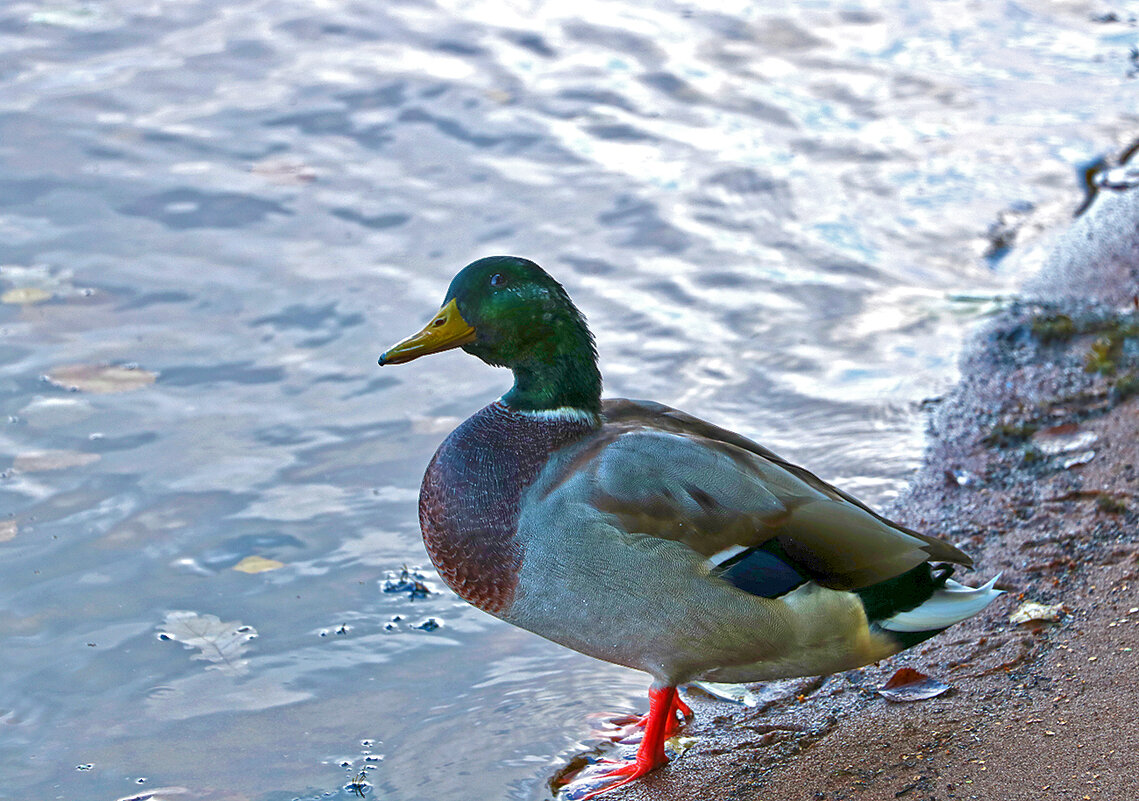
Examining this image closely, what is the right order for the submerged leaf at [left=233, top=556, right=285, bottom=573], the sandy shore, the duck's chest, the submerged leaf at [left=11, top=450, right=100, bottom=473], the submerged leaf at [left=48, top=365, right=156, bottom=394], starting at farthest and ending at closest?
1. the submerged leaf at [left=48, top=365, right=156, bottom=394]
2. the submerged leaf at [left=11, top=450, right=100, bottom=473]
3. the submerged leaf at [left=233, top=556, right=285, bottom=573]
4. the duck's chest
5. the sandy shore

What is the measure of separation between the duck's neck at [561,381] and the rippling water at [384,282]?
1004 mm

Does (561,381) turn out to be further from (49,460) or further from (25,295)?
(25,295)

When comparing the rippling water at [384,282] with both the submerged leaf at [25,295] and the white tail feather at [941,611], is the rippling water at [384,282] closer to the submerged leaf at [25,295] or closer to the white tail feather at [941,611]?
the submerged leaf at [25,295]

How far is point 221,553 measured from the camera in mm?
4625

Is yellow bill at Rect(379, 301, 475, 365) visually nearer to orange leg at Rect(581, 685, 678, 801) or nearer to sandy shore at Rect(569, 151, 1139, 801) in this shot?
orange leg at Rect(581, 685, 678, 801)

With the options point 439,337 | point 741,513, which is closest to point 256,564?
point 439,337

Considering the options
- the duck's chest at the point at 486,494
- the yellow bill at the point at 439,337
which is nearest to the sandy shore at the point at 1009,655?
the duck's chest at the point at 486,494

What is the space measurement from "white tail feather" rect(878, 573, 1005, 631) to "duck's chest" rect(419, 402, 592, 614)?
1.01m

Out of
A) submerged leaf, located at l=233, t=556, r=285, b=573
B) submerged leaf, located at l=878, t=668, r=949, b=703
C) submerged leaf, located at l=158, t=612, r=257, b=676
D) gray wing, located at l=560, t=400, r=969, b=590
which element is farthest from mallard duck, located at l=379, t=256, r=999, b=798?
submerged leaf, located at l=233, t=556, r=285, b=573

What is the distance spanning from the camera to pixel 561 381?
11.9ft

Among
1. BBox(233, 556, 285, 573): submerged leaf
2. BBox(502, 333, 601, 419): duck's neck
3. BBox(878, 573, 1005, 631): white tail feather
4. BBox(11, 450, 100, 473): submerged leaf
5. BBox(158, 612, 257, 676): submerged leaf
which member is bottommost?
BBox(158, 612, 257, 676): submerged leaf

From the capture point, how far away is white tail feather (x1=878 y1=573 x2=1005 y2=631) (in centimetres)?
339

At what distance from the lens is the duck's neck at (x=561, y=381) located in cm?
364

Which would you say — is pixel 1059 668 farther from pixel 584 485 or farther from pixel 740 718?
pixel 584 485
